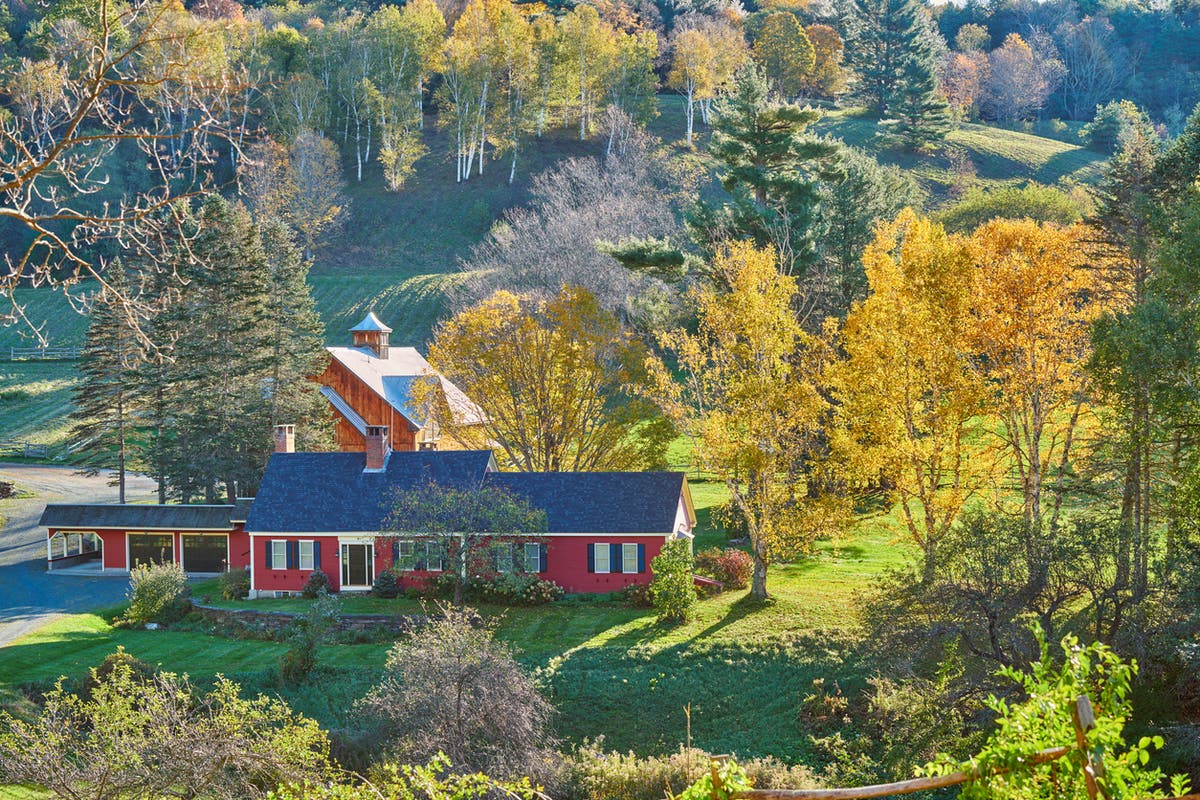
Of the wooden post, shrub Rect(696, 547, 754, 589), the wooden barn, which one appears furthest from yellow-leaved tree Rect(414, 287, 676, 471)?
the wooden post

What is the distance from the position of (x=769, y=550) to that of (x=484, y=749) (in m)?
12.9

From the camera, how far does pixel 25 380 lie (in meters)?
62.3

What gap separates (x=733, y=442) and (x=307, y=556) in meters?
14.6

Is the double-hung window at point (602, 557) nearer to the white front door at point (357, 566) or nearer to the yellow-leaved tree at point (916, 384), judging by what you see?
the white front door at point (357, 566)

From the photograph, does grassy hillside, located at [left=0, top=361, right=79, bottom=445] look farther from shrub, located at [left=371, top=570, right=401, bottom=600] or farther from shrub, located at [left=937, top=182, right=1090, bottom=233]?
shrub, located at [left=937, top=182, right=1090, bottom=233]

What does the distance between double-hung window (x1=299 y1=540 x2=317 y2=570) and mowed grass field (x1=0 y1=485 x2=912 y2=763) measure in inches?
68.5

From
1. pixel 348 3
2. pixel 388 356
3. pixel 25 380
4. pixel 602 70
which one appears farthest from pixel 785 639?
pixel 348 3

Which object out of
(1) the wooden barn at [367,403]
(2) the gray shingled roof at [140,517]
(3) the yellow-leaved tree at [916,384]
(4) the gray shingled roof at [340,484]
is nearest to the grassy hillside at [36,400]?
(1) the wooden barn at [367,403]

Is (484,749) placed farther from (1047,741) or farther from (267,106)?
(267,106)

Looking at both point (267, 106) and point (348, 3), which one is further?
point (348, 3)

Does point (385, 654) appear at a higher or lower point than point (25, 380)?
lower

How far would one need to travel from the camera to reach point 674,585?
2884 cm

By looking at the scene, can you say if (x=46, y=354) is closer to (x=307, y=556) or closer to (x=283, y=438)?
(x=283, y=438)

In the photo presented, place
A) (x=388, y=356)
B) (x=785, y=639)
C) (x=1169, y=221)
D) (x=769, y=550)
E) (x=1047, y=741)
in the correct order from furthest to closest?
(x=388, y=356)
(x=769, y=550)
(x=785, y=639)
(x=1169, y=221)
(x=1047, y=741)
